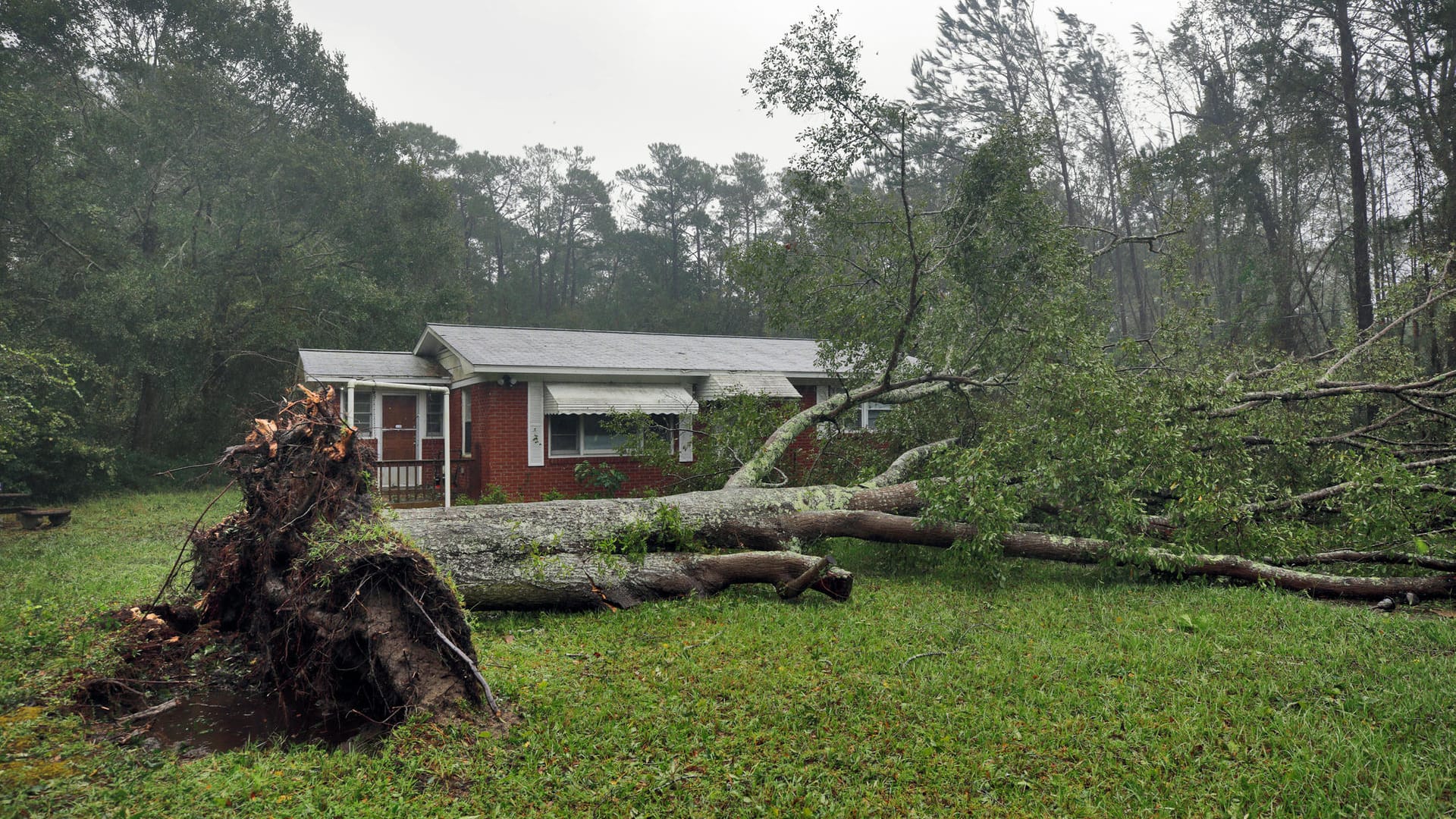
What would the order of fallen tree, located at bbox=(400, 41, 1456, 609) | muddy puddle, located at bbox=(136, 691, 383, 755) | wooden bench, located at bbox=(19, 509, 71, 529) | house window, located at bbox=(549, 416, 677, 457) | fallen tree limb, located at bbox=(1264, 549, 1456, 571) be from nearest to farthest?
muddy puddle, located at bbox=(136, 691, 383, 755), fallen tree limb, located at bbox=(1264, 549, 1456, 571), fallen tree, located at bbox=(400, 41, 1456, 609), wooden bench, located at bbox=(19, 509, 71, 529), house window, located at bbox=(549, 416, 677, 457)

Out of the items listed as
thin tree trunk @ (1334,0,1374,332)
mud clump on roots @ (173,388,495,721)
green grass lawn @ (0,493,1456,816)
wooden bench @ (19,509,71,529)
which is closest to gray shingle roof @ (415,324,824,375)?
wooden bench @ (19,509,71,529)

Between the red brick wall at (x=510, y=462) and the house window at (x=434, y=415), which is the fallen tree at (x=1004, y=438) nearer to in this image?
the red brick wall at (x=510, y=462)

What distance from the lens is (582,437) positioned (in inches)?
492

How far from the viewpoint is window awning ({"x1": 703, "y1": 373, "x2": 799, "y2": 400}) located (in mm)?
12594

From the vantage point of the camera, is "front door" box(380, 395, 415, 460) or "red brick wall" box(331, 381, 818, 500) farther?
"front door" box(380, 395, 415, 460)

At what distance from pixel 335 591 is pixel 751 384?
364 inches

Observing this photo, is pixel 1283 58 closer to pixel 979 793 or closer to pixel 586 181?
pixel 979 793

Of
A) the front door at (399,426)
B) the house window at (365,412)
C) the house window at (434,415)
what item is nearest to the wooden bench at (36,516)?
the house window at (365,412)

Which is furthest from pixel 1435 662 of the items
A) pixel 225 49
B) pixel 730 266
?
pixel 225 49

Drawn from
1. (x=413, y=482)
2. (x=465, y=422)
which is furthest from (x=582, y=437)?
(x=413, y=482)

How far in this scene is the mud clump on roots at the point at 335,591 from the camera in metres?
3.82

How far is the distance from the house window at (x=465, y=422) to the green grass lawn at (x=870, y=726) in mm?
7165

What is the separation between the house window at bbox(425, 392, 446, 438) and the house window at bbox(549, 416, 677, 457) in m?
2.71

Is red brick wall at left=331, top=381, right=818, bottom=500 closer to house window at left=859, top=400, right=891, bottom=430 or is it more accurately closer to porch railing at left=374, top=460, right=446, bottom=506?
porch railing at left=374, top=460, right=446, bottom=506
